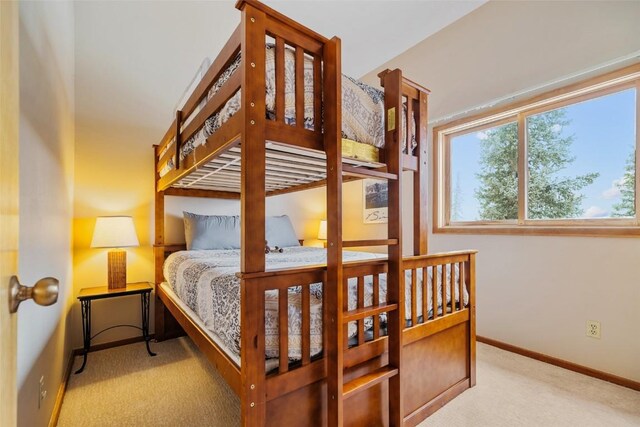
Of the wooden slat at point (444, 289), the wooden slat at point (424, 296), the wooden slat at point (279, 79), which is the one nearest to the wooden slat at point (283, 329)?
the wooden slat at point (279, 79)

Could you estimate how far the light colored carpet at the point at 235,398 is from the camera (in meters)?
1.70

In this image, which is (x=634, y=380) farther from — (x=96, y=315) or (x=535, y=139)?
(x=96, y=315)

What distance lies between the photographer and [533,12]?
2.46 m

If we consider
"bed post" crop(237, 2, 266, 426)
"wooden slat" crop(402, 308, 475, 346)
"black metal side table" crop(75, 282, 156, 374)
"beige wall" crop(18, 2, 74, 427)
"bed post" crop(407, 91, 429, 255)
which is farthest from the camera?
"black metal side table" crop(75, 282, 156, 374)

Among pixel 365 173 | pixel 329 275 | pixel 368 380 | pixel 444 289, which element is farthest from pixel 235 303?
pixel 444 289

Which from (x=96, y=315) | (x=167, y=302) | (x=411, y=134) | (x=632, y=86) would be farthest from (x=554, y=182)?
(x=96, y=315)

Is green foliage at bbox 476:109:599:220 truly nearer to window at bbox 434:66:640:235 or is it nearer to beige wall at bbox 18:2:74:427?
window at bbox 434:66:640:235

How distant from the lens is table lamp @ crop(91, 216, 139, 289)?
2488 millimetres

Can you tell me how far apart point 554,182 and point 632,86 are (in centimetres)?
77

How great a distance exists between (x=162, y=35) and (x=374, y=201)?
2.86m

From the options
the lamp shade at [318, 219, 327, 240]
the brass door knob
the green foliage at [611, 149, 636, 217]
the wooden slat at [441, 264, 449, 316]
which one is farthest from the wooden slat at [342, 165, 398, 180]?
the lamp shade at [318, 219, 327, 240]

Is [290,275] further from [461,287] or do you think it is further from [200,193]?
[200,193]

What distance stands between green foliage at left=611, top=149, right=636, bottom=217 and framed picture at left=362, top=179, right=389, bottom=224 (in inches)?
80.2

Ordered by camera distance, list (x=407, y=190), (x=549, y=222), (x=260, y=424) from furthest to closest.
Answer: (x=407, y=190) < (x=549, y=222) < (x=260, y=424)
